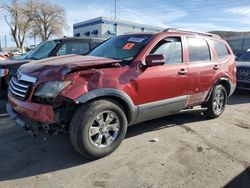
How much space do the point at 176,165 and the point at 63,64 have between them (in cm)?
215

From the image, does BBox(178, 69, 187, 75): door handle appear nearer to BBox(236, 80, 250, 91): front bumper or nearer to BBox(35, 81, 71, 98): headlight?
BBox(35, 81, 71, 98): headlight

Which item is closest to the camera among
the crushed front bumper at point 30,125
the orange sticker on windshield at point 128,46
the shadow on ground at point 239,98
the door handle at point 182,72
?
the crushed front bumper at point 30,125

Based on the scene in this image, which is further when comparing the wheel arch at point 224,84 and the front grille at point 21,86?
the wheel arch at point 224,84

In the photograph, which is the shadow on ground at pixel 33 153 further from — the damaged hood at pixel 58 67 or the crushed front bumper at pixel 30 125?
the damaged hood at pixel 58 67

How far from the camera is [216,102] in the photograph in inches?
247

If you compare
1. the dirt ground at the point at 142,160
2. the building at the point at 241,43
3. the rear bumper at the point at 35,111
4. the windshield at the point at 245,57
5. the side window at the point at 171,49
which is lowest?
the dirt ground at the point at 142,160

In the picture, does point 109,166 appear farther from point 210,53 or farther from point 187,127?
point 210,53

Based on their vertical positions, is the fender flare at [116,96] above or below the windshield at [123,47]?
below

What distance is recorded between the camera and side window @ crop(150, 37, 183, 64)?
4.90m

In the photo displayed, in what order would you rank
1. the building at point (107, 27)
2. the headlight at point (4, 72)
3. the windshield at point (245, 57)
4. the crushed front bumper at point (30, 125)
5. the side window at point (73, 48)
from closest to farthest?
the crushed front bumper at point (30, 125)
the headlight at point (4, 72)
the side window at point (73, 48)
the windshield at point (245, 57)
the building at point (107, 27)

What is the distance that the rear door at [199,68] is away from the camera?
5418 mm

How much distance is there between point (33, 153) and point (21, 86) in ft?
3.40

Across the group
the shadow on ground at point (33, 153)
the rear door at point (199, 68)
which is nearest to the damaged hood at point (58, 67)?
the shadow on ground at point (33, 153)

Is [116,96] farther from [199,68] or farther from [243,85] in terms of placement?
[243,85]
